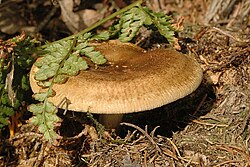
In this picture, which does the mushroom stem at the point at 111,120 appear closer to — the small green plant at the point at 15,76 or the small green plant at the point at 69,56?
the small green plant at the point at 69,56

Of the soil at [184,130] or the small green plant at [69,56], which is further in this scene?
the soil at [184,130]

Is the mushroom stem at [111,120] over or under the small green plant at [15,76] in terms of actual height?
under

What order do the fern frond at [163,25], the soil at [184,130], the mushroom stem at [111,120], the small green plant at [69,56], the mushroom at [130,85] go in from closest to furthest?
the mushroom at [130,85] < the small green plant at [69,56] < the soil at [184,130] < the mushroom stem at [111,120] < the fern frond at [163,25]

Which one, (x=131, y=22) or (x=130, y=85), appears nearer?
(x=130, y=85)

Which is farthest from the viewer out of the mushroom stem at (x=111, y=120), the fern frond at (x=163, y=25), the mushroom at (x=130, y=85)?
the fern frond at (x=163, y=25)

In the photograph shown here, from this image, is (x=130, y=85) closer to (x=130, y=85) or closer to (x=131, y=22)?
(x=130, y=85)

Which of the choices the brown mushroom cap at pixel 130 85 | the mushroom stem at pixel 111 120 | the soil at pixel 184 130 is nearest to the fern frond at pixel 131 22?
the soil at pixel 184 130

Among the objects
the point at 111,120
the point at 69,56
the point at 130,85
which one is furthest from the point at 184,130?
the point at 69,56
